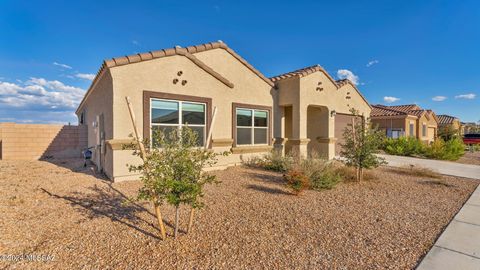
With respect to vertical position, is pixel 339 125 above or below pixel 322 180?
above

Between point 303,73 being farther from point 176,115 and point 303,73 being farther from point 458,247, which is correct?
point 458,247

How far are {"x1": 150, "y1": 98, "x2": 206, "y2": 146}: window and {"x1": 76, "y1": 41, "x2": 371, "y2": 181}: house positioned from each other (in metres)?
0.04

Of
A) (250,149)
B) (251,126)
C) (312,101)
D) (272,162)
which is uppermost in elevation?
(312,101)

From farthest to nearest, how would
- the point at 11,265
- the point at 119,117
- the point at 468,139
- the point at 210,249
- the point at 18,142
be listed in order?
1. the point at 468,139
2. the point at 18,142
3. the point at 119,117
4. the point at 210,249
5. the point at 11,265

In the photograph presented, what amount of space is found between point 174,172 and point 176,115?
17.4ft

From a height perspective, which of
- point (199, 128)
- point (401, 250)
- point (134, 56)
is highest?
point (134, 56)

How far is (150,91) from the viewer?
792 centimetres

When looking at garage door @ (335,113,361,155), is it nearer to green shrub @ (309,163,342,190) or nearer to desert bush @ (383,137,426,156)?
desert bush @ (383,137,426,156)

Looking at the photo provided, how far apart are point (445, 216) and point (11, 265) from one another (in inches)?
317

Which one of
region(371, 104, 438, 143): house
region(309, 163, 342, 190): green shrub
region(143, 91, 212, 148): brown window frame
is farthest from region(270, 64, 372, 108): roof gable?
region(371, 104, 438, 143): house

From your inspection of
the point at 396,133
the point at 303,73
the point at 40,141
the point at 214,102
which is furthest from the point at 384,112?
the point at 40,141

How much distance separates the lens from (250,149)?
35.4 ft

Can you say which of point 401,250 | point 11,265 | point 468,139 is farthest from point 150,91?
point 468,139

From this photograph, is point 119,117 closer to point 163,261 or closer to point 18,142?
point 163,261
